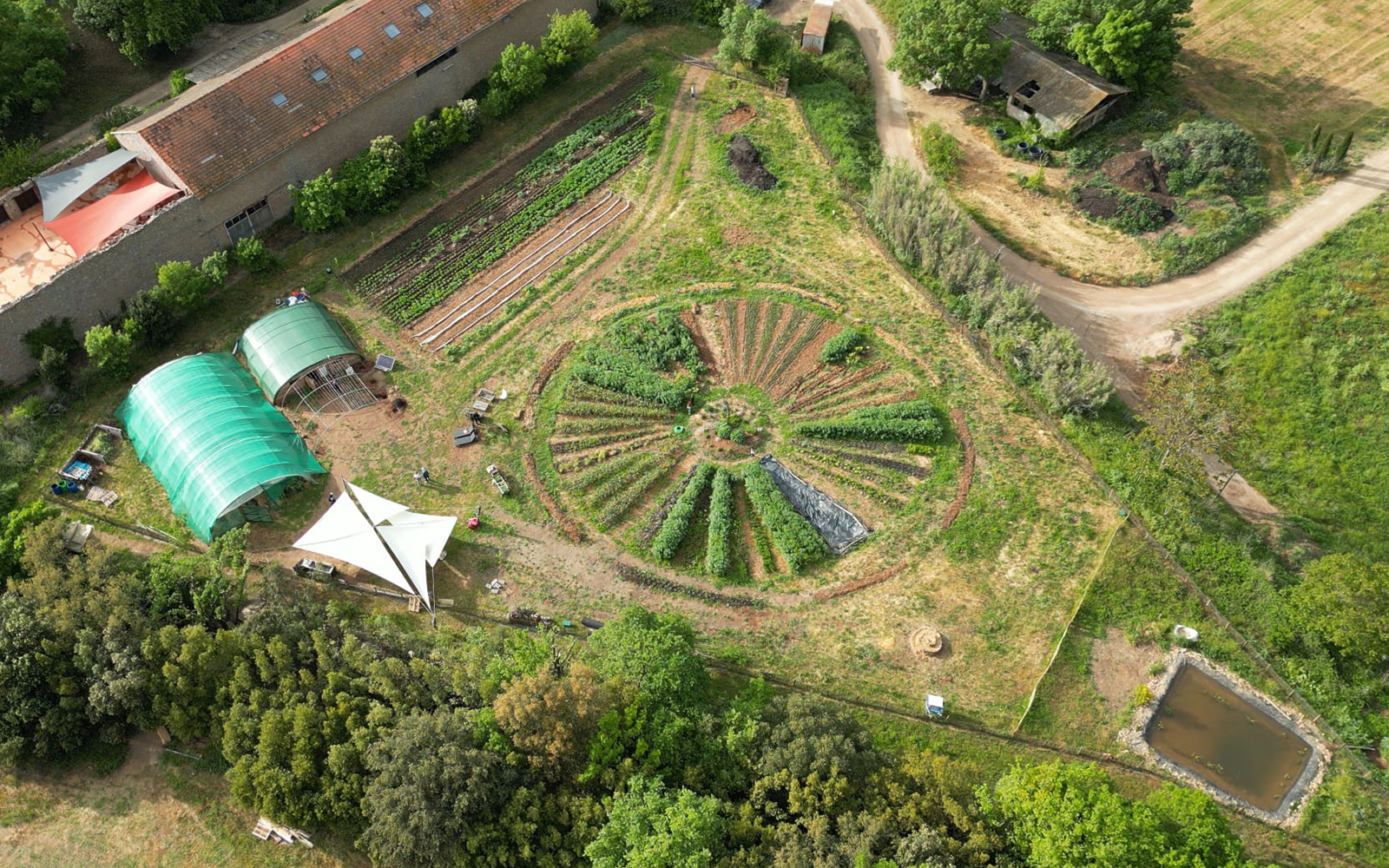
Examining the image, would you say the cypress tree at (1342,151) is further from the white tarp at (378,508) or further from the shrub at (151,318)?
the shrub at (151,318)

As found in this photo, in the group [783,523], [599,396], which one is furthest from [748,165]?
[783,523]

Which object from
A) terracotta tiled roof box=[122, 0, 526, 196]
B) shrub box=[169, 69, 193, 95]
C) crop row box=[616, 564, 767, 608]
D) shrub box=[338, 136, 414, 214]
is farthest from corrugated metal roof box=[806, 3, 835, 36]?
crop row box=[616, 564, 767, 608]

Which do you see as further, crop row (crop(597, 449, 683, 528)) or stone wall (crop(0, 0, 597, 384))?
stone wall (crop(0, 0, 597, 384))

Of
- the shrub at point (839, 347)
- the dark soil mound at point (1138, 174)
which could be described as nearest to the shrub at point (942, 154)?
the dark soil mound at point (1138, 174)

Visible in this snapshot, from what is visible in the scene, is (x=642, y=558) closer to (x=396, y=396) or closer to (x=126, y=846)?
(x=396, y=396)

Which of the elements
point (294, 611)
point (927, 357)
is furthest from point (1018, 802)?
point (294, 611)

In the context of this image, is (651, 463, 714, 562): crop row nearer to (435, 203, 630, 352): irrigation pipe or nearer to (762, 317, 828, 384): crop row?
(762, 317, 828, 384): crop row
